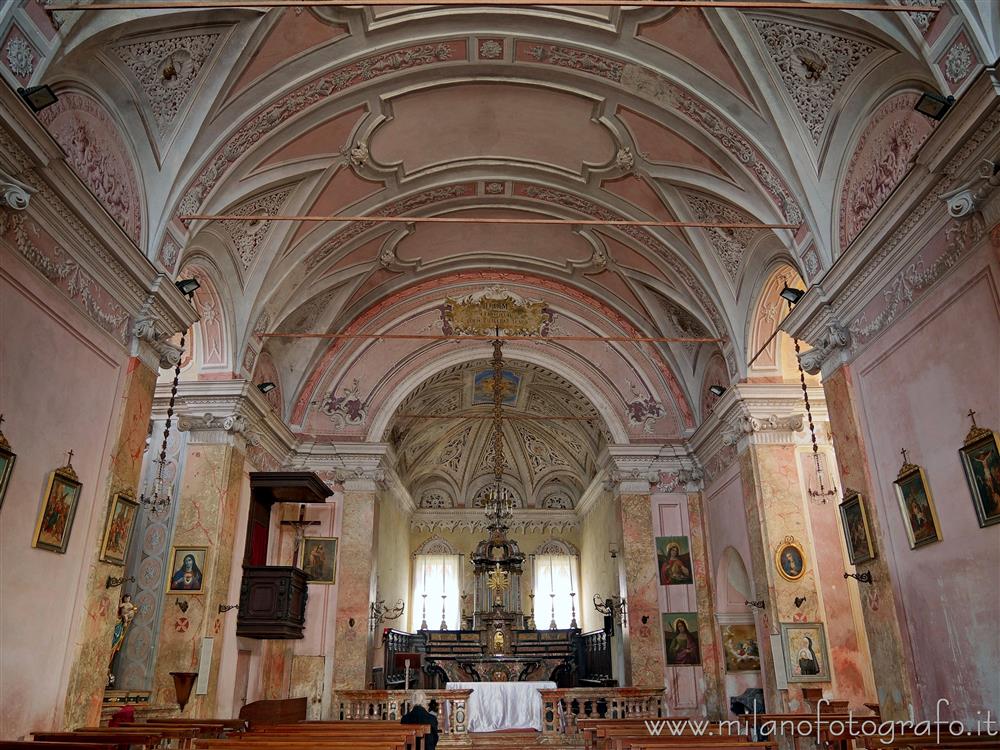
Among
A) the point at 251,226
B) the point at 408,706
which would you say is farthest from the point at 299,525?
the point at 251,226

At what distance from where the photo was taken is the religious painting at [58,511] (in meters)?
6.96

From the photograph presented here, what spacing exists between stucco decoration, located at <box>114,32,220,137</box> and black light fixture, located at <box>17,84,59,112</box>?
185 centimetres

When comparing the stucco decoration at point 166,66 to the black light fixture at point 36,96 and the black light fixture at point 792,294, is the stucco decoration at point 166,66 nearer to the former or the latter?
the black light fixture at point 36,96

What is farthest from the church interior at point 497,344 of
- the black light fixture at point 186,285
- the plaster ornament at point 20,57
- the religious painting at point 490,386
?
the religious painting at point 490,386

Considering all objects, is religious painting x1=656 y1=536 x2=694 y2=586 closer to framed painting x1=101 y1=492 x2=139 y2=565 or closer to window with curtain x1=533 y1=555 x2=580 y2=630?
framed painting x1=101 y1=492 x2=139 y2=565

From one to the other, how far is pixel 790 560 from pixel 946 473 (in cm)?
516

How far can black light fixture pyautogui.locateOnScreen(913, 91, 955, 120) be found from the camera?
662 centimetres

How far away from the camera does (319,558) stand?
1532 cm

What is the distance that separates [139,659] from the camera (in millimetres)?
10797

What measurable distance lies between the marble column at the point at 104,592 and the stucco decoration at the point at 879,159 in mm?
8578

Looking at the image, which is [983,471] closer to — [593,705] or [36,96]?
[593,705]

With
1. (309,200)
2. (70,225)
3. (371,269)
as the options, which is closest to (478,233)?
(371,269)

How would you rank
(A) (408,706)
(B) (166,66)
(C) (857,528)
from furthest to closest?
1. (A) (408,706)
2. (C) (857,528)
3. (B) (166,66)

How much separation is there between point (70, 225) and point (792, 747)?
36.5ft
